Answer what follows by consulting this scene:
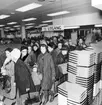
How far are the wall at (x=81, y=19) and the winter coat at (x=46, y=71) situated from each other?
4.94 metres

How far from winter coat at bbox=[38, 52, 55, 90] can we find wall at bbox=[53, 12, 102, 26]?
494 centimetres

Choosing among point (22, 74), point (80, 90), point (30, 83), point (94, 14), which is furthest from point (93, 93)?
point (94, 14)

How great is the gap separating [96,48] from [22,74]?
174cm

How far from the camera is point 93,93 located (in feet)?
7.55

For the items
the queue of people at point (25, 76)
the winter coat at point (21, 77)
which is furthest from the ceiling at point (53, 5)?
the winter coat at point (21, 77)

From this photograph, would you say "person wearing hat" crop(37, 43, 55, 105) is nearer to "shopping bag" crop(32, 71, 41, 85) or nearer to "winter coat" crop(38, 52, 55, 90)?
"winter coat" crop(38, 52, 55, 90)

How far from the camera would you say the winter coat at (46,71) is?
2.42 metres

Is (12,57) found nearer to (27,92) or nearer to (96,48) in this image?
(27,92)

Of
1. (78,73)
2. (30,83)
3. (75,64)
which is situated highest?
(75,64)

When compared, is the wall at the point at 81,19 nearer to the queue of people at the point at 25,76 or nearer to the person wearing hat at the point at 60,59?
the person wearing hat at the point at 60,59

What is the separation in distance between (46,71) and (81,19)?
17.4ft

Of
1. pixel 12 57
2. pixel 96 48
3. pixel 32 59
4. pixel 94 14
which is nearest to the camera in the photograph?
pixel 12 57

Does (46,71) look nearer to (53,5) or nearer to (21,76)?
A: (21,76)

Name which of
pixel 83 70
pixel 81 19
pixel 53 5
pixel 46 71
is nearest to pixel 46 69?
pixel 46 71
